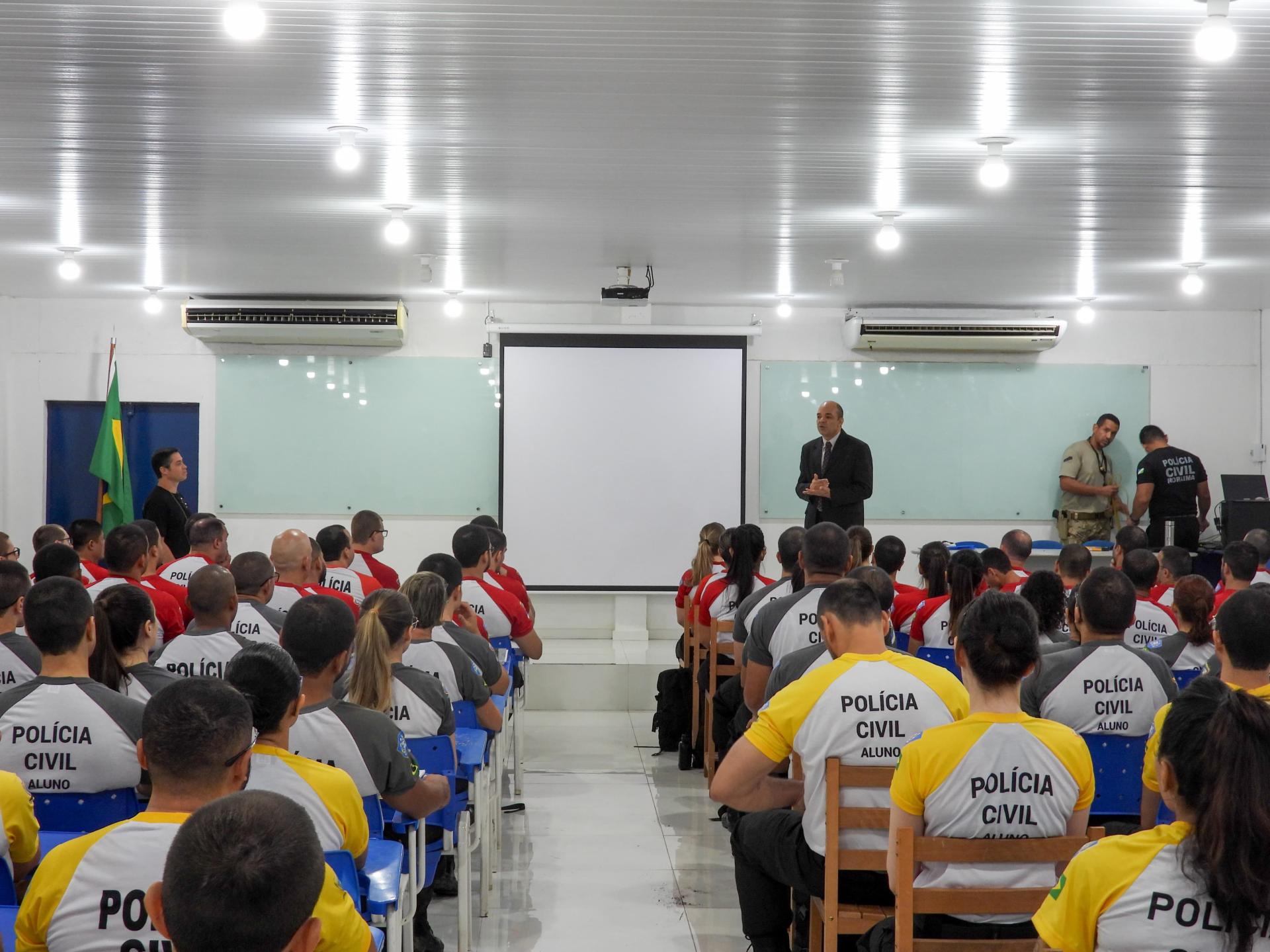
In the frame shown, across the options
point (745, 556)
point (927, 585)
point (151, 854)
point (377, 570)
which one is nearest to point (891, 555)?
point (927, 585)

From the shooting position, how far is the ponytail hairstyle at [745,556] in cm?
597

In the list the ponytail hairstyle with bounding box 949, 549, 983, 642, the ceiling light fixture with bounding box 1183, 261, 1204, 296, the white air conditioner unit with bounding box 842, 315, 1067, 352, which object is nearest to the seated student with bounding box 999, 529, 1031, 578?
the ponytail hairstyle with bounding box 949, 549, 983, 642

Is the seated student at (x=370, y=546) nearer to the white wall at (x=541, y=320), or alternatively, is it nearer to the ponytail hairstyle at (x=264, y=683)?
the white wall at (x=541, y=320)

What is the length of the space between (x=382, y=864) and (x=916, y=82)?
3.23 m

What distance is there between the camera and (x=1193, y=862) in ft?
5.51

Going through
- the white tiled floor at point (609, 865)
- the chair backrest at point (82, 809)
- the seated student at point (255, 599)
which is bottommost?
the white tiled floor at point (609, 865)

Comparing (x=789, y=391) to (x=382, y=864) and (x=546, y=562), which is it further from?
(x=382, y=864)

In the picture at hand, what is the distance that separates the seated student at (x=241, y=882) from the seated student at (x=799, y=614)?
3.13 metres

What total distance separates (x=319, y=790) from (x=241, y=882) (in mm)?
1168

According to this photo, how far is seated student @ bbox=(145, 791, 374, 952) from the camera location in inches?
47.6

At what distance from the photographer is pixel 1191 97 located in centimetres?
442

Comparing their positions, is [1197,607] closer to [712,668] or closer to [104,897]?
[712,668]

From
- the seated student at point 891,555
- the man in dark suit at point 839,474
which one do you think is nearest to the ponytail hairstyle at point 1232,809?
the seated student at point 891,555

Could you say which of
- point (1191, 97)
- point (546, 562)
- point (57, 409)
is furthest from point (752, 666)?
point (57, 409)
